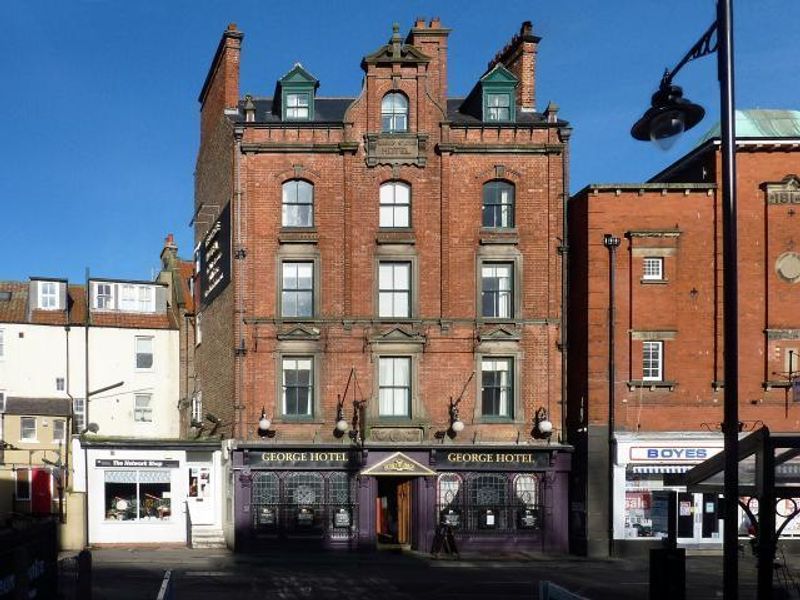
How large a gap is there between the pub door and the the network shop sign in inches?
287

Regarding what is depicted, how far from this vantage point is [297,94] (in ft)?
117

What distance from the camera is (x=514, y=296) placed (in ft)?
114

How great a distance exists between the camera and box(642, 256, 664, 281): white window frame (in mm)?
34281

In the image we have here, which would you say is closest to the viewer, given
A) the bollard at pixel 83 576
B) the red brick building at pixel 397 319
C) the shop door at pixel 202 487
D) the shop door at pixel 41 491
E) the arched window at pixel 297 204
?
the bollard at pixel 83 576

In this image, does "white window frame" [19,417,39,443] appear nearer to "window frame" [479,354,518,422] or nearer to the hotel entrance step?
the hotel entrance step

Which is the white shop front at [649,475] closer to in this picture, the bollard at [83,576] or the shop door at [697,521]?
the shop door at [697,521]

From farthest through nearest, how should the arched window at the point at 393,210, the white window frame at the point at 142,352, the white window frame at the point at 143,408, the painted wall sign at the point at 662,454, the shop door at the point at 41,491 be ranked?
the white window frame at the point at 142,352
the white window frame at the point at 143,408
the shop door at the point at 41,491
the arched window at the point at 393,210
the painted wall sign at the point at 662,454

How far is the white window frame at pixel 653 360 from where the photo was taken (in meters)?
34.1

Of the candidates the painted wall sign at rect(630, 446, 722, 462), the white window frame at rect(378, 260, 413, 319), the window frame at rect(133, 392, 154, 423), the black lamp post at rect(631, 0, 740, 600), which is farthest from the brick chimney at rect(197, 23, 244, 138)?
the black lamp post at rect(631, 0, 740, 600)

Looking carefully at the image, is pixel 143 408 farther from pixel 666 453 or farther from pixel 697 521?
pixel 697 521

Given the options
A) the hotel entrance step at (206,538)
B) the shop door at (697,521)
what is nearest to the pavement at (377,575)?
the shop door at (697,521)

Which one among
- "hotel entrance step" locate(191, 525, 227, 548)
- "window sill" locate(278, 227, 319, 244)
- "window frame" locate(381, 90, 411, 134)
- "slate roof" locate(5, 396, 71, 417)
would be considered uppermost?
"window frame" locate(381, 90, 411, 134)

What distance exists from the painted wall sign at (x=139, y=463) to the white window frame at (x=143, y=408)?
10.8m

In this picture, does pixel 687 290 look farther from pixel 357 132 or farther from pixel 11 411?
pixel 11 411
